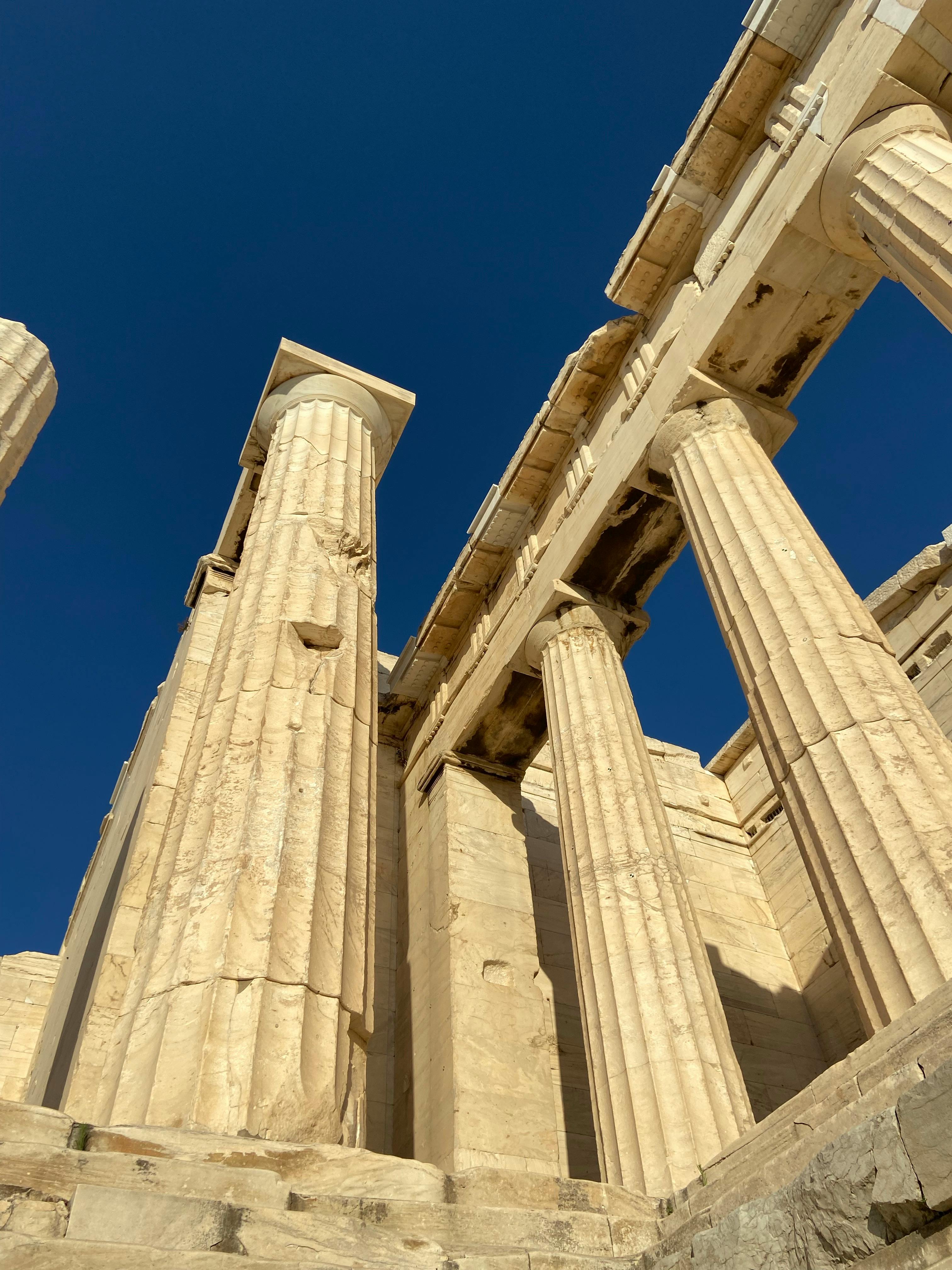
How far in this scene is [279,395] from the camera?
12.4 meters

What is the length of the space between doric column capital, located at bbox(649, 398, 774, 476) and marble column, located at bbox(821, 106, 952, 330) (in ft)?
6.48

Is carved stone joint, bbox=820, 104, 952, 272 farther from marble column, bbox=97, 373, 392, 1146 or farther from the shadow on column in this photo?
the shadow on column

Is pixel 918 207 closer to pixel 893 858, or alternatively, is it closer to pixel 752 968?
pixel 893 858

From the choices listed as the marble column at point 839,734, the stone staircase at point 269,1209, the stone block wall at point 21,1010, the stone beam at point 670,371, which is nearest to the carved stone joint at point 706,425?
the stone beam at point 670,371

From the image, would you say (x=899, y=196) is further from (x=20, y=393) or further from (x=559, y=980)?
(x=559, y=980)

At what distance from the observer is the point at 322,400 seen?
1207 cm

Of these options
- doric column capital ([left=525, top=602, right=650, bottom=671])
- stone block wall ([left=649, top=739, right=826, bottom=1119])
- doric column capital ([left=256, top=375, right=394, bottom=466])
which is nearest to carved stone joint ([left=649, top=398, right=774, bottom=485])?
doric column capital ([left=525, top=602, right=650, bottom=671])

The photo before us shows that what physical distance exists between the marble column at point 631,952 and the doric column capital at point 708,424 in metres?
2.56

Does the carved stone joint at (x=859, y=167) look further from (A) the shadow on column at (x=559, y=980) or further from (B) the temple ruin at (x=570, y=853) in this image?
(A) the shadow on column at (x=559, y=980)

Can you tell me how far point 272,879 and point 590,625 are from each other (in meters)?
7.07

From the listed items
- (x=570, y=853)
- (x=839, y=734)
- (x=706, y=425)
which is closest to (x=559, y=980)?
(x=570, y=853)

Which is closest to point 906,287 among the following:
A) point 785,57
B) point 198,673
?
point 785,57

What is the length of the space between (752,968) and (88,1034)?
35.1 feet

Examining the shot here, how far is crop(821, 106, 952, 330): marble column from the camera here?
722 cm
